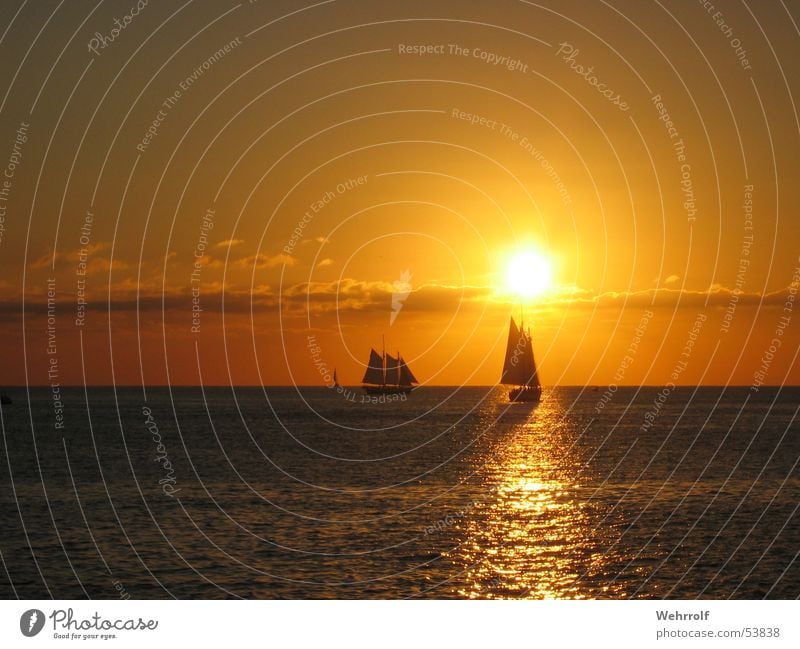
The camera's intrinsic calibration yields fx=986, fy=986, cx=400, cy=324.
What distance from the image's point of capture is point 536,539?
56.8 m

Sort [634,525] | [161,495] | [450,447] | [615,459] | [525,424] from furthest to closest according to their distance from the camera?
[525,424]
[450,447]
[615,459]
[161,495]
[634,525]

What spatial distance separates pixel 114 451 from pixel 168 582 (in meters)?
85.7

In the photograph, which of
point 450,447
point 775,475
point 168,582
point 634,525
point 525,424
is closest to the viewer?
point 168,582

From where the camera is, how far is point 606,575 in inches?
1880

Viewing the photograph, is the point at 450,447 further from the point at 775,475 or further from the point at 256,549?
the point at 256,549

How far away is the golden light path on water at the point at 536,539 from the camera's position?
45.5 meters

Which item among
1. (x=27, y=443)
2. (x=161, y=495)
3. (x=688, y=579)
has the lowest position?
(x=688, y=579)

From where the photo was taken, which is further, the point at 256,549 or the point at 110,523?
the point at 110,523

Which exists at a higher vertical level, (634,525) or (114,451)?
(114,451)

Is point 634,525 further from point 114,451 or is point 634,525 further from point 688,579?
point 114,451

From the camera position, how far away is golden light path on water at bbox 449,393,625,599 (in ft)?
149

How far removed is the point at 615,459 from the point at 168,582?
79.0 m

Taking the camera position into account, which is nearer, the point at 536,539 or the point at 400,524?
the point at 536,539
